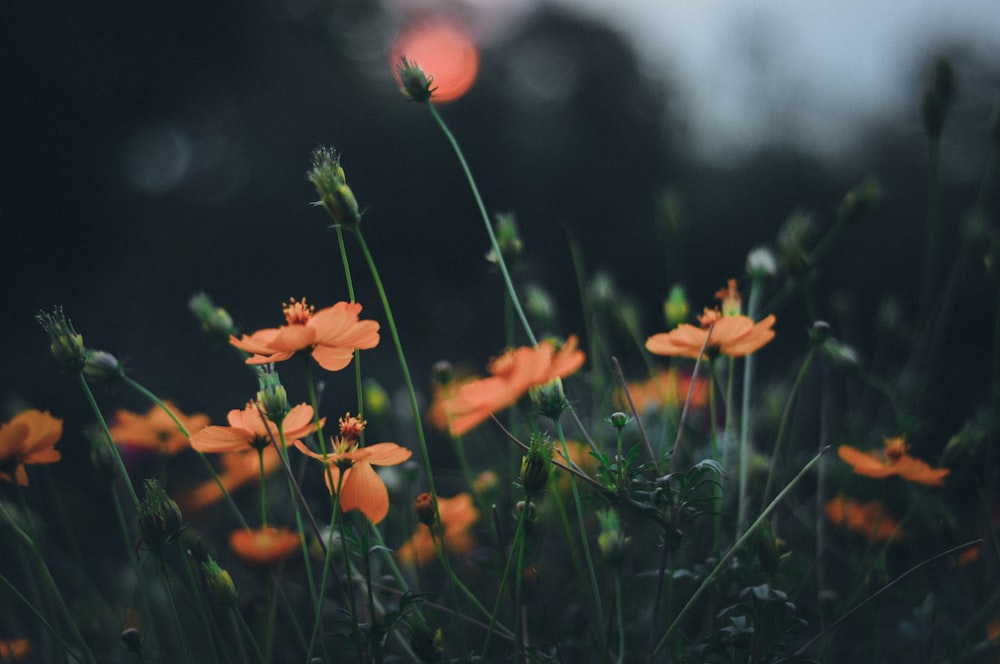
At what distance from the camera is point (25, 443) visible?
647 mm

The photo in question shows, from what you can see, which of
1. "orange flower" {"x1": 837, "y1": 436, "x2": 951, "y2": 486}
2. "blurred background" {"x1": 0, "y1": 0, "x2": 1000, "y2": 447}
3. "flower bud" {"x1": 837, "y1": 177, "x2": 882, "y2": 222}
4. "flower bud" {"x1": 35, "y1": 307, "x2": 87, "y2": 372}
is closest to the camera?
"flower bud" {"x1": 35, "y1": 307, "x2": 87, "y2": 372}

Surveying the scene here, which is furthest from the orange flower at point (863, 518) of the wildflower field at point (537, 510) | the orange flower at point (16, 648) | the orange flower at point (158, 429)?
the orange flower at point (16, 648)

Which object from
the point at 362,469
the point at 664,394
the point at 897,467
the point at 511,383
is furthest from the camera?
the point at 664,394

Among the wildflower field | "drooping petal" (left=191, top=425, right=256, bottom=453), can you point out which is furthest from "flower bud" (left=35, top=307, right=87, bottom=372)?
"drooping petal" (left=191, top=425, right=256, bottom=453)

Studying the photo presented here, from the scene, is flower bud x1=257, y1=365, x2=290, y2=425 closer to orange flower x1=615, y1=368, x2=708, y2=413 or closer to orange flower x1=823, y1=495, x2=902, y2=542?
orange flower x1=615, y1=368, x2=708, y2=413

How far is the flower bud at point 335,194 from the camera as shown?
57cm

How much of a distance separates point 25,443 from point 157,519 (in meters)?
0.19

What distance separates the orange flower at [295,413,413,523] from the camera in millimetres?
578

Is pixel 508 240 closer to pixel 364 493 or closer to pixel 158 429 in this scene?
pixel 364 493

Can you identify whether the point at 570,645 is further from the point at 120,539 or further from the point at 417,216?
the point at 417,216

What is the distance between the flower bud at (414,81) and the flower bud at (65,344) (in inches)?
15.6

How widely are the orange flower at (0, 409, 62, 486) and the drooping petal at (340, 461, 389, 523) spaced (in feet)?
0.90

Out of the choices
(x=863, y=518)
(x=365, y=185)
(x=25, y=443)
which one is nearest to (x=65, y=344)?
(x=25, y=443)

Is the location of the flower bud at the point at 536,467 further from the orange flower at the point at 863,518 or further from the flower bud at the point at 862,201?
the flower bud at the point at 862,201
